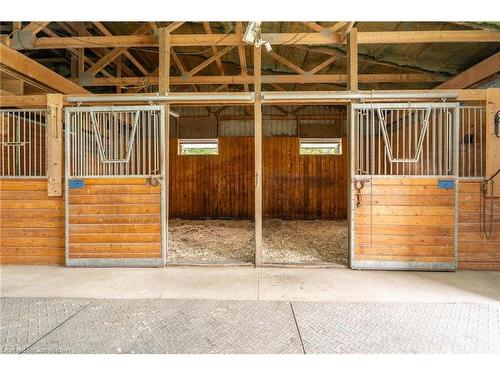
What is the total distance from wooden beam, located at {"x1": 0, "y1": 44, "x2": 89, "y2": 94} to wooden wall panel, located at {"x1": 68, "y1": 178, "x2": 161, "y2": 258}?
1655 millimetres

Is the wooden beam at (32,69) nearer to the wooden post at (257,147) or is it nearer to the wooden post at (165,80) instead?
the wooden post at (165,80)

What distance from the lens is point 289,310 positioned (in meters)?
2.31

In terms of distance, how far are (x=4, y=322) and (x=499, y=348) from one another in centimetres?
335

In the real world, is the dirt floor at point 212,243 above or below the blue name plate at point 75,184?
below

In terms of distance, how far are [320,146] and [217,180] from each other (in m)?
3.06

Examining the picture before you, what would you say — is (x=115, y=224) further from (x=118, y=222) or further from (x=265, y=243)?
(x=265, y=243)

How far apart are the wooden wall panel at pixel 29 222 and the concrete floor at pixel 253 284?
20 centimetres

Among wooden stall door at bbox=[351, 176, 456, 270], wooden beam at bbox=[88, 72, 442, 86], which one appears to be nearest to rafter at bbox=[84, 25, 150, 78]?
wooden beam at bbox=[88, 72, 442, 86]

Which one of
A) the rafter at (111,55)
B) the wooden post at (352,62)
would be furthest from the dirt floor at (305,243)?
the rafter at (111,55)

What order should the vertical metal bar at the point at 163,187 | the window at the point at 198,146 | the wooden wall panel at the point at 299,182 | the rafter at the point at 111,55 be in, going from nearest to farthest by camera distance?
the vertical metal bar at the point at 163,187 < the rafter at the point at 111,55 < the wooden wall panel at the point at 299,182 < the window at the point at 198,146

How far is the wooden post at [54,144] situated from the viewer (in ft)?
11.4

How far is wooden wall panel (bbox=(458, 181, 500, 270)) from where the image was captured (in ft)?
10.8

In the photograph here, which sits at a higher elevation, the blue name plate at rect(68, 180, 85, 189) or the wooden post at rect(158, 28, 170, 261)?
the wooden post at rect(158, 28, 170, 261)

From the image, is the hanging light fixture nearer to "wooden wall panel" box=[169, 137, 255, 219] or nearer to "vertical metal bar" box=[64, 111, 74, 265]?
"vertical metal bar" box=[64, 111, 74, 265]
